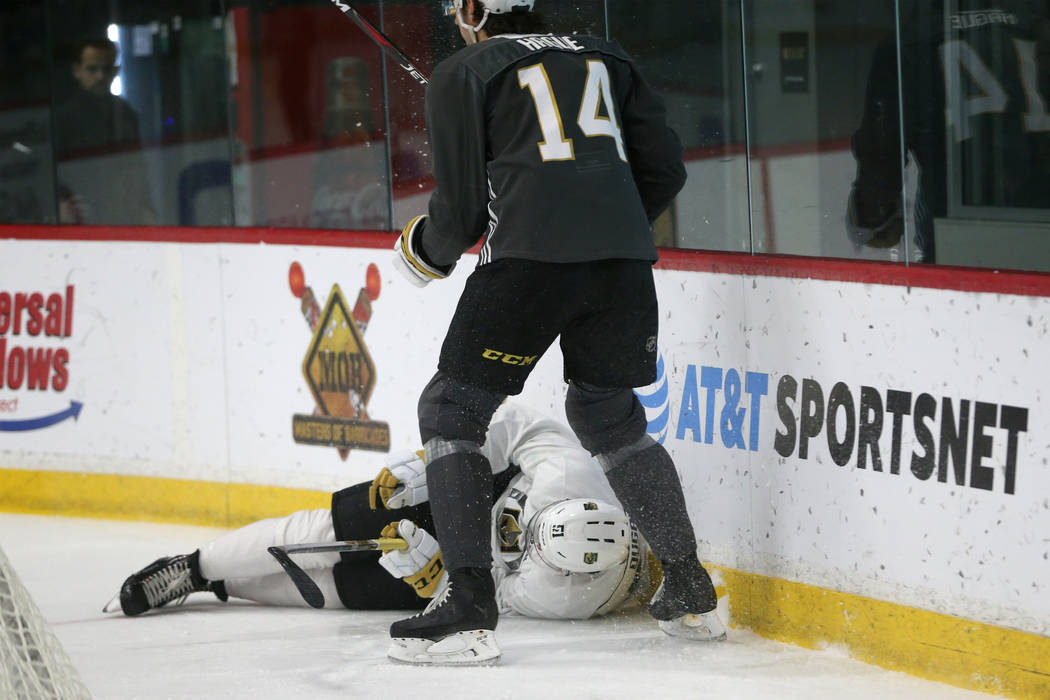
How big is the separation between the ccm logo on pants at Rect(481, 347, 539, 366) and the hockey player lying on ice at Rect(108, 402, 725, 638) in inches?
12.0

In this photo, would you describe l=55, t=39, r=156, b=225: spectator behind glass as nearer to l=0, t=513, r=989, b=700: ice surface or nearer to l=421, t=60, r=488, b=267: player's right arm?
l=0, t=513, r=989, b=700: ice surface

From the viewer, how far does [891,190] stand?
304cm

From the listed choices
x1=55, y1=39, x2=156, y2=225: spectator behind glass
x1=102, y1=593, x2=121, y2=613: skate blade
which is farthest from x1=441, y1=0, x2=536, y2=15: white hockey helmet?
x1=55, y1=39, x2=156, y2=225: spectator behind glass

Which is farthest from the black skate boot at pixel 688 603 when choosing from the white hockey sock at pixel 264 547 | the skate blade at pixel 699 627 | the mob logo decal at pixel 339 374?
the mob logo decal at pixel 339 374

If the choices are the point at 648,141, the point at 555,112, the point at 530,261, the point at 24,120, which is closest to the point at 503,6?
the point at 555,112

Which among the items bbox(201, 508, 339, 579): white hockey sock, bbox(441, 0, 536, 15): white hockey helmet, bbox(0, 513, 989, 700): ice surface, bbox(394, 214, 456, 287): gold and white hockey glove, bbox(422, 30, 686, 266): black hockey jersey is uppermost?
bbox(441, 0, 536, 15): white hockey helmet

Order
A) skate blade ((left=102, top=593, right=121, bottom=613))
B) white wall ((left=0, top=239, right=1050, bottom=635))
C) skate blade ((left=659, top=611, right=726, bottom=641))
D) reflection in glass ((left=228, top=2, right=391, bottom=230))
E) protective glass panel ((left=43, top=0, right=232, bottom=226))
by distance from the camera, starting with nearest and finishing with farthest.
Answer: white wall ((left=0, top=239, right=1050, bottom=635)) < skate blade ((left=659, top=611, right=726, bottom=641)) < skate blade ((left=102, top=593, right=121, bottom=613)) < reflection in glass ((left=228, top=2, right=391, bottom=230)) < protective glass panel ((left=43, top=0, right=232, bottom=226))

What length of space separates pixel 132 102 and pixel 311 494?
172 centimetres

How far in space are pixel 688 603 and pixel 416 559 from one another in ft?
1.81

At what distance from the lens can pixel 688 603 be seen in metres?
2.91

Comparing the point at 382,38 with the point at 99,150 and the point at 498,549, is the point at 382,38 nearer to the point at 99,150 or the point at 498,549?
the point at 498,549

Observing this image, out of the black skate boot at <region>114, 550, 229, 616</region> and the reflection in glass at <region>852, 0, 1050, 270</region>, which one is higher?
the reflection in glass at <region>852, 0, 1050, 270</region>

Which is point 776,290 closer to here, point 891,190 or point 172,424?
point 891,190

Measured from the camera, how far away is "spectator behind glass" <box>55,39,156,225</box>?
4.93 meters
